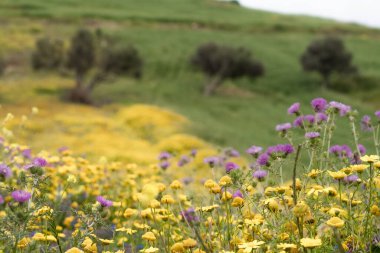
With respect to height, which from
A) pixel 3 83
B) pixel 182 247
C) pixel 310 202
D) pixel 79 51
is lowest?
pixel 3 83

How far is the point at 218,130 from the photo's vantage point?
78.3 feet

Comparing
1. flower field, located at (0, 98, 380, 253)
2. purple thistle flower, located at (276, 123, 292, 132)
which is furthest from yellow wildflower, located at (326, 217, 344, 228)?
purple thistle flower, located at (276, 123, 292, 132)

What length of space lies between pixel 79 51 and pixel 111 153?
14384 mm

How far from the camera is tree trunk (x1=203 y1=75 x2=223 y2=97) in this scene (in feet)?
120

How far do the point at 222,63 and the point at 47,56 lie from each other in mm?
12828

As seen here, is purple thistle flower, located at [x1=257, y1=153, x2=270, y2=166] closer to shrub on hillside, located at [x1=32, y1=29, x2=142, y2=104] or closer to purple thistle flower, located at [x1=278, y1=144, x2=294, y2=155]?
purple thistle flower, located at [x1=278, y1=144, x2=294, y2=155]

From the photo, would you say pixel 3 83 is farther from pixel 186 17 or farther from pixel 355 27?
pixel 355 27

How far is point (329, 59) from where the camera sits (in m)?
42.0

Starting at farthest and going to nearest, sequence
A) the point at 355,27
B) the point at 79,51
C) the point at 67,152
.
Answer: the point at 355,27
the point at 79,51
the point at 67,152

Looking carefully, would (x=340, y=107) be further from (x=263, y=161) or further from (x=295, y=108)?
(x=263, y=161)

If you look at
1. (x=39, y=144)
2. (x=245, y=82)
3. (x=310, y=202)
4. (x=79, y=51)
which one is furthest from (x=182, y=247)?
(x=245, y=82)

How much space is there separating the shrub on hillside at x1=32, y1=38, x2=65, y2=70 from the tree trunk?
1087 cm

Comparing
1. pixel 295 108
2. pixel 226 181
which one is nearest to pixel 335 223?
pixel 226 181

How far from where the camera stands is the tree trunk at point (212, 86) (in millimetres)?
36597
